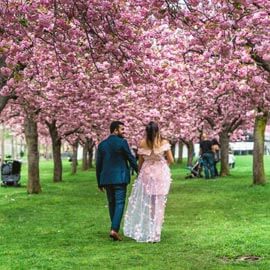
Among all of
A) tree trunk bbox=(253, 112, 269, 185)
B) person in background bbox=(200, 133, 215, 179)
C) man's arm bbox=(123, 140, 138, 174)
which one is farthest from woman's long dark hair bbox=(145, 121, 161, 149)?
person in background bbox=(200, 133, 215, 179)

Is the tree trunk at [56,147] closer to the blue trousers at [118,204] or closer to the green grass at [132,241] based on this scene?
the green grass at [132,241]

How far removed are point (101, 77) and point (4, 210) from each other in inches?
194

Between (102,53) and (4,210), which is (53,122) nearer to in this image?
(4,210)

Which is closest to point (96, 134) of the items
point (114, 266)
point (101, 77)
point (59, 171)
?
point (59, 171)

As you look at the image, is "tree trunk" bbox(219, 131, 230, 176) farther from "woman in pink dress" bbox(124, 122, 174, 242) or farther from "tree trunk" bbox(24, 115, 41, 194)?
"woman in pink dress" bbox(124, 122, 174, 242)

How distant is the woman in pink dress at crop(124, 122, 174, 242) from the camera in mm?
10586

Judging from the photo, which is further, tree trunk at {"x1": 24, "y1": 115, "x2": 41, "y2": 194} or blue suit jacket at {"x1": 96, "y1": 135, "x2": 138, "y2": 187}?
tree trunk at {"x1": 24, "y1": 115, "x2": 41, "y2": 194}

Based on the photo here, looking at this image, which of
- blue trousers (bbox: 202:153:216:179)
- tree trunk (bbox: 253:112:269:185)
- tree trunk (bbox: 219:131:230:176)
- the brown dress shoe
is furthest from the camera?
tree trunk (bbox: 219:131:230:176)

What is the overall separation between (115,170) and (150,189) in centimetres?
67

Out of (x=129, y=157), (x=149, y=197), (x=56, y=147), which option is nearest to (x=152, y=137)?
(x=129, y=157)

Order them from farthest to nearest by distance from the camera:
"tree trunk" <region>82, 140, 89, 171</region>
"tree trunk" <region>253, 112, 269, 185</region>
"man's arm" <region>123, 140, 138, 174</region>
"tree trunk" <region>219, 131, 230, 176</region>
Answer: "tree trunk" <region>82, 140, 89, 171</region>, "tree trunk" <region>219, 131, 230, 176</region>, "tree trunk" <region>253, 112, 269, 185</region>, "man's arm" <region>123, 140, 138, 174</region>

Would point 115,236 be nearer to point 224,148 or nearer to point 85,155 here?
point 224,148

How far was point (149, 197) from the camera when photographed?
425 inches

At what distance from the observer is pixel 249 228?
468 inches
